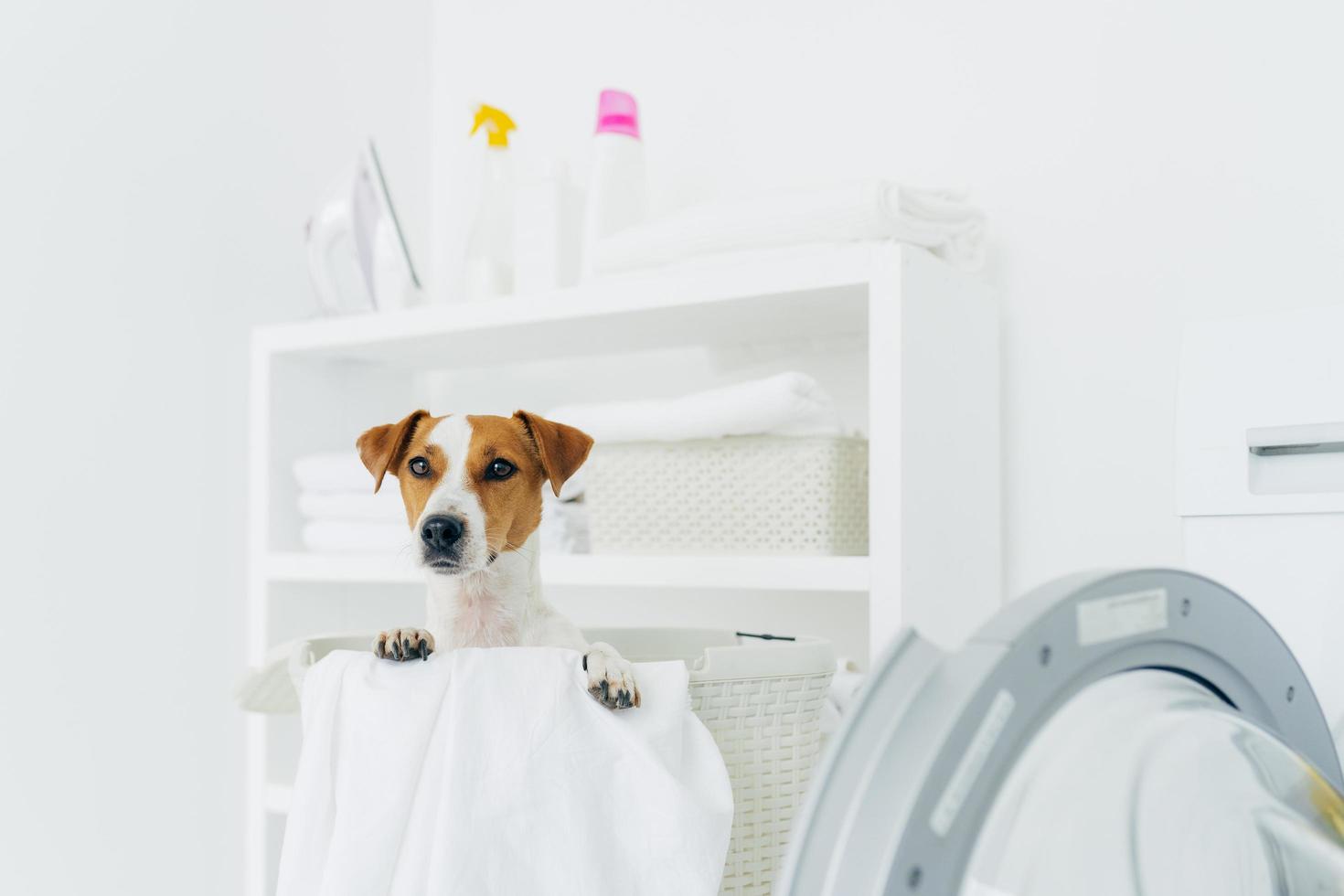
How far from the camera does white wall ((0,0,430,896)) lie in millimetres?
1347

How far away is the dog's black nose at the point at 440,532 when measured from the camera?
863 mm

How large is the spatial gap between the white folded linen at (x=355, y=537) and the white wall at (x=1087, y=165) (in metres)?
0.64

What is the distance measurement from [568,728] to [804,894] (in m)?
0.33

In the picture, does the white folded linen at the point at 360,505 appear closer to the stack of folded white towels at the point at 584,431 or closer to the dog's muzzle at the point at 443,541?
the stack of folded white towels at the point at 584,431

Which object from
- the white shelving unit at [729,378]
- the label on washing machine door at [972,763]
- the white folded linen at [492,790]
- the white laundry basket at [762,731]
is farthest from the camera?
the white shelving unit at [729,378]

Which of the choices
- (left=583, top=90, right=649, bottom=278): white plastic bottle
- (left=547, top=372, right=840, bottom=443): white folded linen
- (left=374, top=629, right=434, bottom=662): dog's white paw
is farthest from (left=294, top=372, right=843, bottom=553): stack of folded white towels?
(left=583, top=90, right=649, bottom=278): white plastic bottle

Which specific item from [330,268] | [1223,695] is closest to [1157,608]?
[1223,695]

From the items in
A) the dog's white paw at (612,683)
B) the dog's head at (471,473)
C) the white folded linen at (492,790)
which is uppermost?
the dog's head at (471,473)

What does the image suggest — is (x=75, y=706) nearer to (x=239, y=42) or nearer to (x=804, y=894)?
(x=239, y=42)

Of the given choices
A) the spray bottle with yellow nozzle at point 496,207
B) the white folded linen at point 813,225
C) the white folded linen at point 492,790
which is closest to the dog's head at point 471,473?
the white folded linen at point 492,790

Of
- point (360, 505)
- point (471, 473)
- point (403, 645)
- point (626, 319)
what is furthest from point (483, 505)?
point (360, 505)

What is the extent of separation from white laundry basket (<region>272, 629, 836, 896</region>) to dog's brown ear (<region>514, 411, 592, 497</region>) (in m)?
0.19

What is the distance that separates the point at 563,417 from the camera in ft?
4.20

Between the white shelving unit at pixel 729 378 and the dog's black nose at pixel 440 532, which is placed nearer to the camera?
the dog's black nose at pixel 440 532
